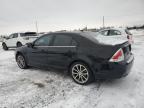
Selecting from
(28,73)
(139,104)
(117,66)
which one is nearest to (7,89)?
(28,73)

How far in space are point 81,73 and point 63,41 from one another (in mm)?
1161

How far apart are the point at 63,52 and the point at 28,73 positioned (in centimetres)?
190

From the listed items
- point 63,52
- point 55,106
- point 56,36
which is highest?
point 56,36

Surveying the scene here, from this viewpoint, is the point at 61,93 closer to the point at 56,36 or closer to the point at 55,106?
the point at 55,106

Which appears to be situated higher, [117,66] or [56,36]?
[56,36]

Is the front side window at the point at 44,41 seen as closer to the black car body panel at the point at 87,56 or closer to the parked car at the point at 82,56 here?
the parked car at the point at 82,56

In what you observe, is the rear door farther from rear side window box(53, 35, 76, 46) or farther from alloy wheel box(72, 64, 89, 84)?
alloy wheel box(72, 64, 89, 84)

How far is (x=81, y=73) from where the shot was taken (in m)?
4.00

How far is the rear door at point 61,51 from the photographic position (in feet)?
13.6

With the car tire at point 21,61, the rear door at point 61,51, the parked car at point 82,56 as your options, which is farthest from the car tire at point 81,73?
the car tire at point 21,61

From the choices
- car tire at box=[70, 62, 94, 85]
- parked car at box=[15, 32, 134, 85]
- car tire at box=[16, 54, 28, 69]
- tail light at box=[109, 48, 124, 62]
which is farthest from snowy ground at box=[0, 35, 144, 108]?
car tire at box=[16, 54, 28, 69]

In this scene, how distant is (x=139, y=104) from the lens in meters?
2.92

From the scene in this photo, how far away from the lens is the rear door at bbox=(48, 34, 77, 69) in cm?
414

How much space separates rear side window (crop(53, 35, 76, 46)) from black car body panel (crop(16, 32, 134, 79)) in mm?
82
